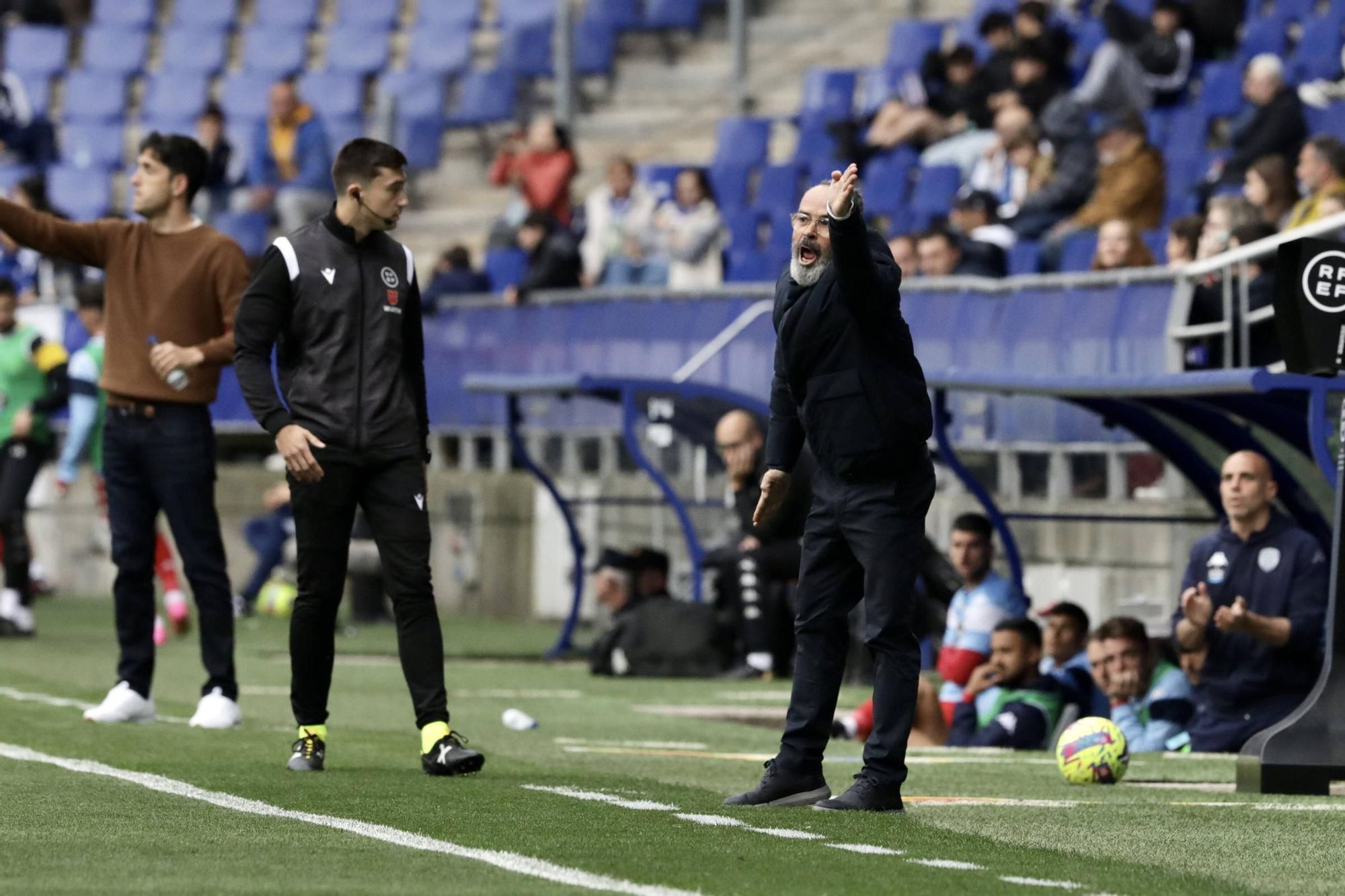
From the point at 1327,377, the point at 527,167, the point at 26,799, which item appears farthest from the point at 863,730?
the point at 527,167

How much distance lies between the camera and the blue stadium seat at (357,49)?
28.7 metres

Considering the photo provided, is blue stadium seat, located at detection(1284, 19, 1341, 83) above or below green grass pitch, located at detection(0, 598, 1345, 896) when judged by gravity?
above

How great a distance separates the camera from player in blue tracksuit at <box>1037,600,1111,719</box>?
11.2 metres

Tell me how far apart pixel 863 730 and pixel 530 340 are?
29.9 feet

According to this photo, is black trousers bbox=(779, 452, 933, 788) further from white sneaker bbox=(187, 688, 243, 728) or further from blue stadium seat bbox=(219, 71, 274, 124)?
blue stadium seat bbox=(219, 71, 274, 124)

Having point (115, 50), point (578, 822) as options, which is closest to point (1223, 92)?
point (578, 822)

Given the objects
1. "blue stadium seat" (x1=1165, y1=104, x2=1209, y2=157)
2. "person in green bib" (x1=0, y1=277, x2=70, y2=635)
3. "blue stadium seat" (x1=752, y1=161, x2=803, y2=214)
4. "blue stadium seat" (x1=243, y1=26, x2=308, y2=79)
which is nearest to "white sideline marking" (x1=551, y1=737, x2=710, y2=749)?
"person in green bib" (x1=0, y1=277, x2=70, y2=635)

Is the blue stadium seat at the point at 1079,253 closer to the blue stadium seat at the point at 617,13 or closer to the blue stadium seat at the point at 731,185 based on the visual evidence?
the blue stadium seat at the point at 731,185

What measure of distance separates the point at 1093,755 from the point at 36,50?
2502 centimetres

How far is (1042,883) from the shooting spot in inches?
230

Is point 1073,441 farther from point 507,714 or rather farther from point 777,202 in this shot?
point 777,202

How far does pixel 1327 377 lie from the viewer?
364 inches

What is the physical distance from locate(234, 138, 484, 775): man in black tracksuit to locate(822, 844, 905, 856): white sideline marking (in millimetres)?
2111

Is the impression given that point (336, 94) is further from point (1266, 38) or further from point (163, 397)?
point (163, 397)
